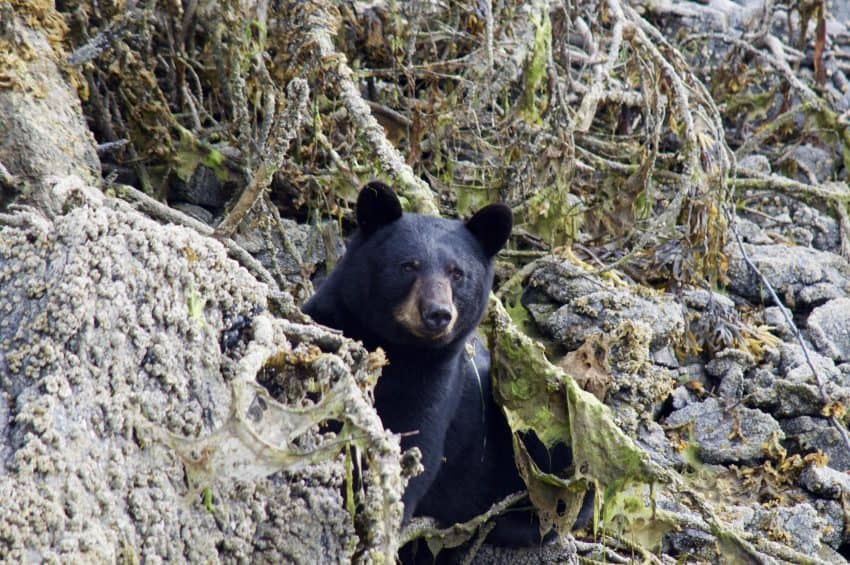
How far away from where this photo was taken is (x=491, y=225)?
4562mm

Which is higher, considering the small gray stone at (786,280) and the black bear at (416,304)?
the black bear at (416,304)

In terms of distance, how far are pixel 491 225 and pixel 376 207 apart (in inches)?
19.8

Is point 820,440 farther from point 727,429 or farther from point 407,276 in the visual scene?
point 407,276

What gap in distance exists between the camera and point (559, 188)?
17.8 ft

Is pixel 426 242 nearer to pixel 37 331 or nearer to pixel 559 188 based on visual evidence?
pixel 559 188

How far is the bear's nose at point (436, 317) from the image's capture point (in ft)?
13.4

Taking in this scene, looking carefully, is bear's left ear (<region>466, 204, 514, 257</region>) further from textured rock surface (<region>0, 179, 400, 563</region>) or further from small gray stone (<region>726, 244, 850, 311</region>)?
small gray stone (<region>726, 244, 850, 311</region>)

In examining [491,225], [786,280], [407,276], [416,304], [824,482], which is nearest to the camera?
[416,304]

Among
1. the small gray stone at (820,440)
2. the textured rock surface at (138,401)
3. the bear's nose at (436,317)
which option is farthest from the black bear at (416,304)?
the small gray stone at (820,440)

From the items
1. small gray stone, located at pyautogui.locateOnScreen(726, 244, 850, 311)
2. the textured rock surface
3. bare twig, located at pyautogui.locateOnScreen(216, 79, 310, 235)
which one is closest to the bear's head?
bare twig, located at pyautogui.locateOnScreen(216, 79, 310, 235)

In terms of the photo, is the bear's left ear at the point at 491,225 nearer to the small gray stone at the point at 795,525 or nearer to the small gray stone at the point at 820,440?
the small gray stone at the point at 795,525

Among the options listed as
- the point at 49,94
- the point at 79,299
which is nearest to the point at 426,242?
the point at 49,94

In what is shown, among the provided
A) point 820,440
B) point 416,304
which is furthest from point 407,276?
point 820,440

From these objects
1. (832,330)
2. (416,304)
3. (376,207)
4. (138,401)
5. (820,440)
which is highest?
(138,401)
